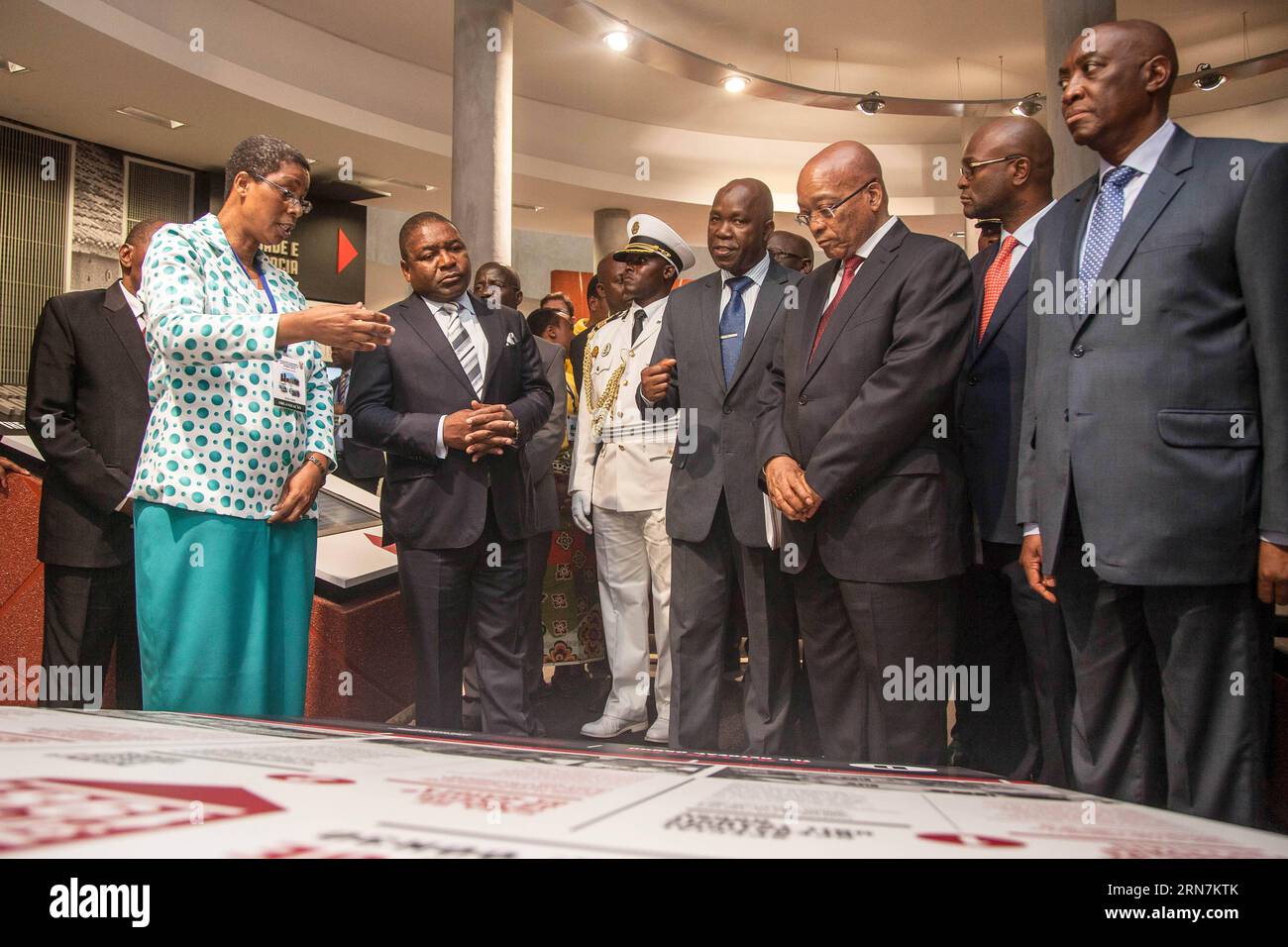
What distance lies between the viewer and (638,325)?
3.81 metres

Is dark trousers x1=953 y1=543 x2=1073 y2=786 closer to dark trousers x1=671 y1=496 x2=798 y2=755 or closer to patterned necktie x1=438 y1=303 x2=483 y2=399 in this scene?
dark trousers x1=671 y1=496 x2=798 y2=755

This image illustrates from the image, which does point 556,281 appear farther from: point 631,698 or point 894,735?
point 894,735

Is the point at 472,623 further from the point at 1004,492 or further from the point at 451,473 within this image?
the point at 1004,492

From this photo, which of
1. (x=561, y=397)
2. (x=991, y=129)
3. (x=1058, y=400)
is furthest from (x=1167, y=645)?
(x=561, y=397)

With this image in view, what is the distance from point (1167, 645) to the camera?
177 centimetres

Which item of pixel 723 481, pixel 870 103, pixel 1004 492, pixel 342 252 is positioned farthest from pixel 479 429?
pixel 342 252

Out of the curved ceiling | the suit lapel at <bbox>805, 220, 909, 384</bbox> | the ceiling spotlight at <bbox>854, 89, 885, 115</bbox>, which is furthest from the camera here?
the ceiling spotlight at <bbox>854, 89, 885, 115</bbox>

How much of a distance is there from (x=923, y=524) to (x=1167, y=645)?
1.93ft

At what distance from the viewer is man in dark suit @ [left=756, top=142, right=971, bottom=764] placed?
222 centimetres

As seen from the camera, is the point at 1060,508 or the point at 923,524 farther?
the point at 923,524

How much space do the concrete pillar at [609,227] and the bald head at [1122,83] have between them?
35.9ft

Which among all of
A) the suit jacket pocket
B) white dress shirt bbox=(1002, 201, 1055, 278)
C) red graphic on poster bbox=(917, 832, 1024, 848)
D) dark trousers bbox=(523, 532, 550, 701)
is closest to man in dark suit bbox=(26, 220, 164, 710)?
dark trousers bbox=(523, 532, 550, 701)

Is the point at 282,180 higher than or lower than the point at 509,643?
higher

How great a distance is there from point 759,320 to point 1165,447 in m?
1.32
